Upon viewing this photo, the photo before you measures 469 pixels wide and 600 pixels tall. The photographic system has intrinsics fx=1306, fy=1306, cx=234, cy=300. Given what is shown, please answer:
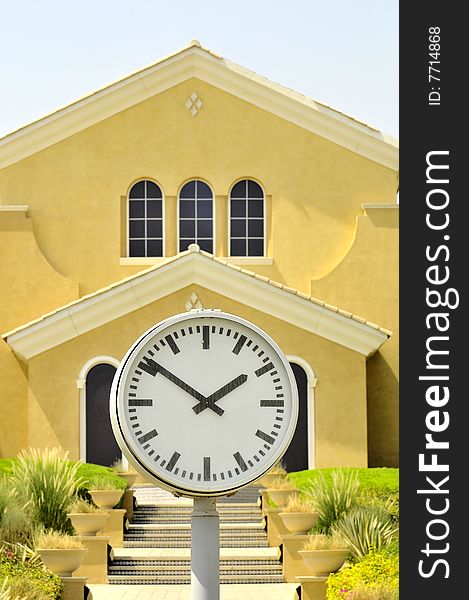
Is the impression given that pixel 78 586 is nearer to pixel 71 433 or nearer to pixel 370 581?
pixel 370 581

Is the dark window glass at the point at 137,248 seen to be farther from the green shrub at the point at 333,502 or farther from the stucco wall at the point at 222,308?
the green shrub at the point at 333,502

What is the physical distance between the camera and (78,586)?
15.8m

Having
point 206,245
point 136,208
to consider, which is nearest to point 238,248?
point 206,245

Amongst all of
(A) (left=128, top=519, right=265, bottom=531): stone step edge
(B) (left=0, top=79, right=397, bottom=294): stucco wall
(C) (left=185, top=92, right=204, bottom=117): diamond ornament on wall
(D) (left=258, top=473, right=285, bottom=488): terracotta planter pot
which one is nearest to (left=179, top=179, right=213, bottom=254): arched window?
(B) (left=0, top=79, right=397, bottom=294): stucco wall

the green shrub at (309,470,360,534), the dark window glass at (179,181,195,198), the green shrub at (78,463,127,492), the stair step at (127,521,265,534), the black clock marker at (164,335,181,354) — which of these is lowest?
the stair step at (127,521,265,534)

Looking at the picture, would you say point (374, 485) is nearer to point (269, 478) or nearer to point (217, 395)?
point (269, 478)

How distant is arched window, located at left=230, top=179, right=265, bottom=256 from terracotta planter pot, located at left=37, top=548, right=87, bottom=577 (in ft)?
51.1

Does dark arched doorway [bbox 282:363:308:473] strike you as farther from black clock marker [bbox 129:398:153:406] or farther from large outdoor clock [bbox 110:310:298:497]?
black clock marker [bbox 129:398:153:406]

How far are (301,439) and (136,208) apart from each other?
7.54m

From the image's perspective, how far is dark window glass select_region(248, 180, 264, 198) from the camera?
31266 millimetres

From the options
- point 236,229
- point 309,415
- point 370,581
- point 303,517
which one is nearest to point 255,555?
point 303,517

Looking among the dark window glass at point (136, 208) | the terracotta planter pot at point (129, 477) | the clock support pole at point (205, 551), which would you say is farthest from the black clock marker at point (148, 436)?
the dark window glass at point (136, 208)

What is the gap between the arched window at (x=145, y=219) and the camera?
31000 mm

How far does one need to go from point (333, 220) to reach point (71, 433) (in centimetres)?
849
